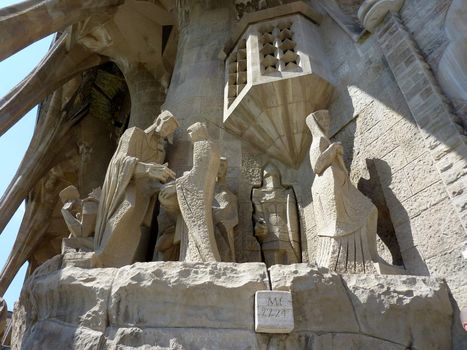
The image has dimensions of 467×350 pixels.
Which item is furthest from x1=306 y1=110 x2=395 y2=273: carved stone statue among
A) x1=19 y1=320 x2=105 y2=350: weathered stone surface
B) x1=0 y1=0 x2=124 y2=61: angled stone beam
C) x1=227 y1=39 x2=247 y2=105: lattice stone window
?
x1=0 y1=0 x2=124 y2=61: angled stone beam

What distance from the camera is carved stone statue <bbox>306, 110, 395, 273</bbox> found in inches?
136

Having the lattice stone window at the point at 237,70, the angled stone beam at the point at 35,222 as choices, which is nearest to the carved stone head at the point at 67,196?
the lattice stone window at the point at 237,70

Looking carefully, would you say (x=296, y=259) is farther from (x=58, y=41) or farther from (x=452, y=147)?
(x=58, y=41)

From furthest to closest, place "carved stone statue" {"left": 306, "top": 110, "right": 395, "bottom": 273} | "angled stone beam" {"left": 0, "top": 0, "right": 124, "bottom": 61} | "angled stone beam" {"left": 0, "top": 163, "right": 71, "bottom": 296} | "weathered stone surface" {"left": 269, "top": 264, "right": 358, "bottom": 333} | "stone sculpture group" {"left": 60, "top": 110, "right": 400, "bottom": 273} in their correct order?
"angled stone beam" {"left": 0, "top": 163, "right": 71, "bottom": 296} → "angled stone beam" {"left": 0, "top": 0, "right": 124, "bottom": 61} → "stone sculpture group" {"left": 60, "top": 110, "right": 400, "bottom": 273} → "carved stone statue" {"left": 306, "top": 110, "right": 395, "bottom": 273} → "weathered stone surface" {"left": 269, "top": 264, "right": 358, "bottom": 333}

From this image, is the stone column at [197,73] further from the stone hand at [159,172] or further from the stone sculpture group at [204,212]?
the stone hand at [159,172]

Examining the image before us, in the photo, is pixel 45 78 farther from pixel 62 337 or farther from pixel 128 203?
pixel 62 337

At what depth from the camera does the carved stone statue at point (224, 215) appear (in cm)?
423

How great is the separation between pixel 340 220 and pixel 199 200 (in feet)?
4.16

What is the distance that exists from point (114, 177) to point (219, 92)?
2326mm

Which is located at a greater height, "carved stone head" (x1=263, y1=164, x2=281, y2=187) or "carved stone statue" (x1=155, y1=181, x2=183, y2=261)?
"carved stone head" (x1=263, y1=164, x2=281, y2=187)

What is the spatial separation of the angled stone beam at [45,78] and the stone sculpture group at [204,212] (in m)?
3.26

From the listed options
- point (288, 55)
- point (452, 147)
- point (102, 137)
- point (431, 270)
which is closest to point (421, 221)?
point (431, 270)

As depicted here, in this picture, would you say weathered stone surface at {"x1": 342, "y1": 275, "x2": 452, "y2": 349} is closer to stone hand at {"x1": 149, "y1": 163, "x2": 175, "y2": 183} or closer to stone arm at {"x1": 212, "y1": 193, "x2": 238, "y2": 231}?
stone arm at {"x1": 212, "y1": 193, "x2": 238, "y2": 231}

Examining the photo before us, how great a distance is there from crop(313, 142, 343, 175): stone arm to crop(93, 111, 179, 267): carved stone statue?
1431 millimetres
